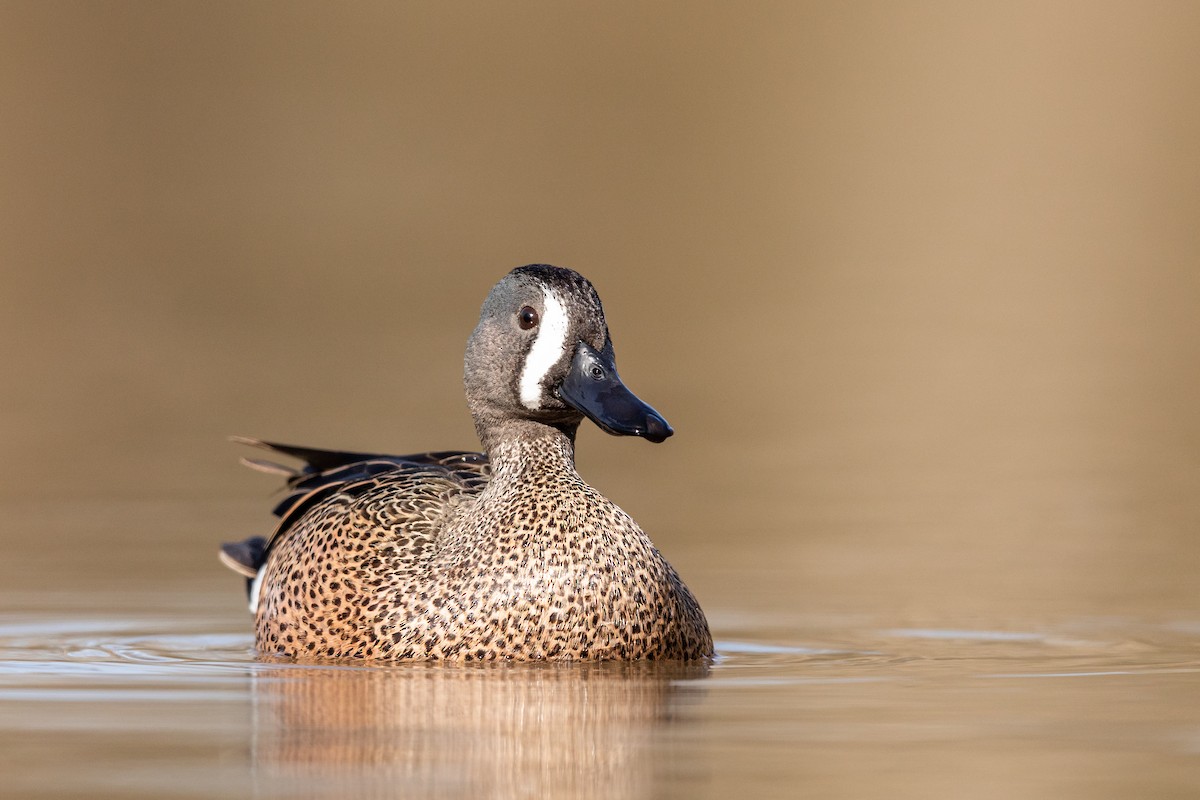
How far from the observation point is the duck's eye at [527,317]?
296 inches

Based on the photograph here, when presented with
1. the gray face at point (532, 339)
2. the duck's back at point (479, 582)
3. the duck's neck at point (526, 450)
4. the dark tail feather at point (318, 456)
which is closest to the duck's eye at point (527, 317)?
the gray face at point (532, 339)

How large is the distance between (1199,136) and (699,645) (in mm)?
25940

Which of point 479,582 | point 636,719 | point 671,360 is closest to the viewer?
point 636,719

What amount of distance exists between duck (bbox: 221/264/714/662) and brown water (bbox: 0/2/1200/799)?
24 cm

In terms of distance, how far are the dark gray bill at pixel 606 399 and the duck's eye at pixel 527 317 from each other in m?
0.19

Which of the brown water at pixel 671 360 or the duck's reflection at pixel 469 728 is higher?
the brown water at pixel 671 360

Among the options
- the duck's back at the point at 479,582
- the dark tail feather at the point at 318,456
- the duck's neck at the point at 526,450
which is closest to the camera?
the duck's back at the point at 479,582

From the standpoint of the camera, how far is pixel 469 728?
5.88m

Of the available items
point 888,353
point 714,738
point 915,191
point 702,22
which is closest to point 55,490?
point 714,738

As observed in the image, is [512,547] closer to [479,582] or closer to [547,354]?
[479,582]

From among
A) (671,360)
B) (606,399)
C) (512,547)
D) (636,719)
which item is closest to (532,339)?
(606,399)

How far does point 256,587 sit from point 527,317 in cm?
170

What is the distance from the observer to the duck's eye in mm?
7508

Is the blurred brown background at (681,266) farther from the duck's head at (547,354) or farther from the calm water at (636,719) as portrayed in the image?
the duck's head at (547,354)
